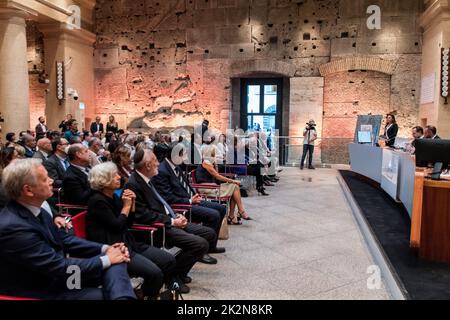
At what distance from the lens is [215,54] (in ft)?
43.4

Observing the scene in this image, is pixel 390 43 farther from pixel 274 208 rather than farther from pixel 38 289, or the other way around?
pixel 38 289

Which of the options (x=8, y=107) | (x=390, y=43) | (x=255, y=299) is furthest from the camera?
(x=390, y=43)

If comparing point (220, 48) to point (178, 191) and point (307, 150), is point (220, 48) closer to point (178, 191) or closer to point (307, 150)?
point (307, 150)

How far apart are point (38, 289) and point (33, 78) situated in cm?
1332

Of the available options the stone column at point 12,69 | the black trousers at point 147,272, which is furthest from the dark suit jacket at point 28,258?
the stone column at point 12,69

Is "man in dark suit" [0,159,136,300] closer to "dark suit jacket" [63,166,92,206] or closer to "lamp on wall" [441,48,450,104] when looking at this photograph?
"dark suit jacket" [63,166,92,206]

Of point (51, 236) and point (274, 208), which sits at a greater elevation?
point (51, 236)

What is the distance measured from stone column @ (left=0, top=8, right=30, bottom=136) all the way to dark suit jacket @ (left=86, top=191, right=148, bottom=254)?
8352 mm

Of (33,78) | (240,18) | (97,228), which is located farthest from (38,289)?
(33,78)

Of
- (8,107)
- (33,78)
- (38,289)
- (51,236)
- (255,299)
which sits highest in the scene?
(33,78)

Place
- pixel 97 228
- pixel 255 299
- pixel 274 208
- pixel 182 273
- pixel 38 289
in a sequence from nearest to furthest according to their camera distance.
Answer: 1. pixel 38 289
2. pixel 97 228
3. pixel 255 299
4. pixel 182 273
5. pixel 274 208

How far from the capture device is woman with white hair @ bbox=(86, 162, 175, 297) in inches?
104

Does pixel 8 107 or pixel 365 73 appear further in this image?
pixel 365 73

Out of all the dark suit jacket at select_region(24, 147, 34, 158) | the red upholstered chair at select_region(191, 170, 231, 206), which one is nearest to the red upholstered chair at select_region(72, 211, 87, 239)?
the red upholstered chair at select_region(191, 170, 231, 206)
